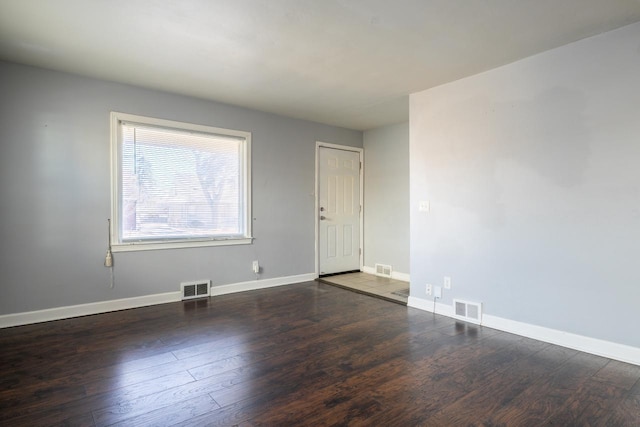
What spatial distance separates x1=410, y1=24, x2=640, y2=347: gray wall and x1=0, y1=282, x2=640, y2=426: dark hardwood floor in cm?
42

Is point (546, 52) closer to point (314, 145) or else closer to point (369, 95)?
point (369, 95)

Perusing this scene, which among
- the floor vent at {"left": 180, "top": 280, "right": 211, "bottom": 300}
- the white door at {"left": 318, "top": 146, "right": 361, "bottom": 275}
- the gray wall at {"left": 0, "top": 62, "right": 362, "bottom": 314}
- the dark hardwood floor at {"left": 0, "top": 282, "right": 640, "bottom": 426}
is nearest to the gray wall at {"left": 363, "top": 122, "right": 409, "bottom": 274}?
the white door at {"left": 318, "top": 146, "right": 361, "bottom": 275}

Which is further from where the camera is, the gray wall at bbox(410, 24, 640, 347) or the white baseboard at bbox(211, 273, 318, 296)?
the white baseboard at bbox(211, 273, 318, 296)

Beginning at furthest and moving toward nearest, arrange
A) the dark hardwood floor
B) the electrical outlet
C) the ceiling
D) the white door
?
the white door
the electrical outlet
the ceiling
the dark hardwood floor

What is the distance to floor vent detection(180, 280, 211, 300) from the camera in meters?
4.21

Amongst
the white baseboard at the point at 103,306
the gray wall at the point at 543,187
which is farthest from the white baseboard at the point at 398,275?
the white baseboard at the point at 103,306

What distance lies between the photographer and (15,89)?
3281 millimetres

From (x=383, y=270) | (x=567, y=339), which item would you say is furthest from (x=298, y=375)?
(x=383, y=270)

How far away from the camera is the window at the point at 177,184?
3846 millimetres

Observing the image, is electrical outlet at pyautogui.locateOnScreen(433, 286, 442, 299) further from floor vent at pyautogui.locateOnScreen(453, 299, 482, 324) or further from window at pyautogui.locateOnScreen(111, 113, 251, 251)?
window at pyautogui.locateOnScreen(111, 113, 251, 251)

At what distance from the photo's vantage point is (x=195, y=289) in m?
4.29

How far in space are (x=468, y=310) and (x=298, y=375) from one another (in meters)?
2.01

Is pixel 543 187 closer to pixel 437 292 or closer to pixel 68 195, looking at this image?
pixel 437 292

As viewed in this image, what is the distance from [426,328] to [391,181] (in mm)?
2822
